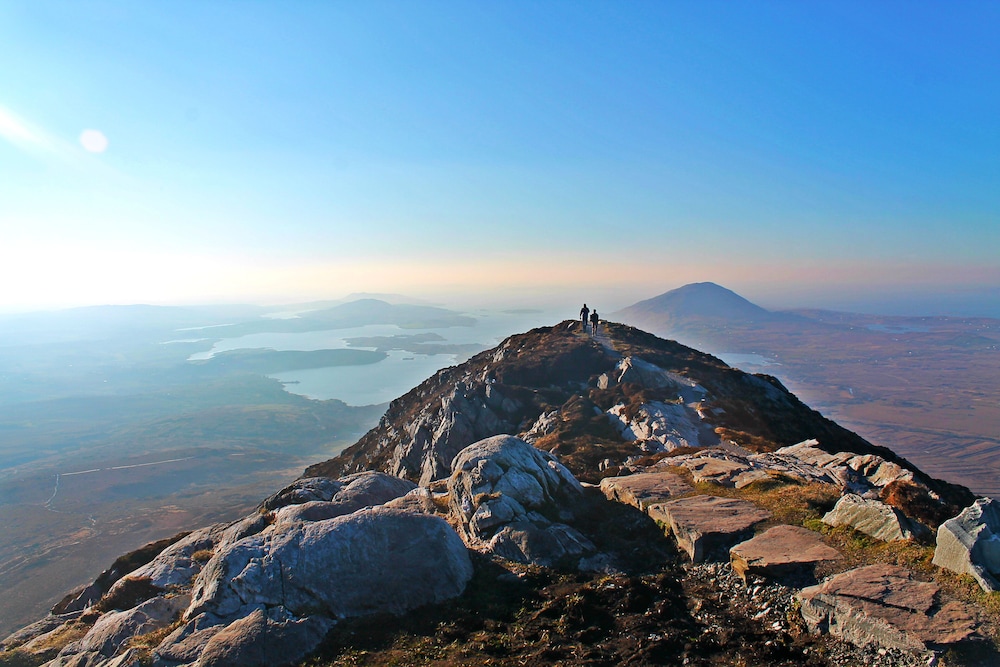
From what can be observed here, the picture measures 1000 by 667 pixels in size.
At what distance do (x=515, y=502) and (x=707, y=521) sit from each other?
21.9ft

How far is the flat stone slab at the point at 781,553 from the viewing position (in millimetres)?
12555

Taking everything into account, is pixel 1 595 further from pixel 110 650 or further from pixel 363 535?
pixel 363 535

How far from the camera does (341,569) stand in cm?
1400

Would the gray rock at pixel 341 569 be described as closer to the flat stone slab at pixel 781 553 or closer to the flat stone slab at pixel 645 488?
the flat stone slab at pixel 645 488

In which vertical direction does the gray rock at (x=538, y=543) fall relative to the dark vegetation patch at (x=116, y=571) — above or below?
above

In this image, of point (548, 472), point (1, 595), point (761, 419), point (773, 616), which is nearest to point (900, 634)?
point (773, 616)

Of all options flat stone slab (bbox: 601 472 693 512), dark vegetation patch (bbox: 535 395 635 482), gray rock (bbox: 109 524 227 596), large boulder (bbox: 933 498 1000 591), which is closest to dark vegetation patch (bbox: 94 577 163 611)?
gray rock (bbox: 109 524 227 596)

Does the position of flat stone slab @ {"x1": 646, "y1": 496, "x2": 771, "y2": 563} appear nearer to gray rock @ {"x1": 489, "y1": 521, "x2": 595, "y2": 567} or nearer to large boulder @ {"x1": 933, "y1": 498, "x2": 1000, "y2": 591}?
gray rock @ {"x1": 489, "y1": 521, "x2": 595, "y2": 567}

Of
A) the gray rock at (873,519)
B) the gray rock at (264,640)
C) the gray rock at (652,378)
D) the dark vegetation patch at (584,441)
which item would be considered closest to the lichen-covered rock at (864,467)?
the gray rock at (873,519)

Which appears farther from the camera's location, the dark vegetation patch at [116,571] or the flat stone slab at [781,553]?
the dark vegetation patch at [116,571]

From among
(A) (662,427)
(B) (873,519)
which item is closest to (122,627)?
(B) (873,519)

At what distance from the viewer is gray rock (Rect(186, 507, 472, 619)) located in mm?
13469

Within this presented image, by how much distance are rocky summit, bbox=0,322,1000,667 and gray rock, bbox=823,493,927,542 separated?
6 centimetres

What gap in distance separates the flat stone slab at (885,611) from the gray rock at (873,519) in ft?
4.97
